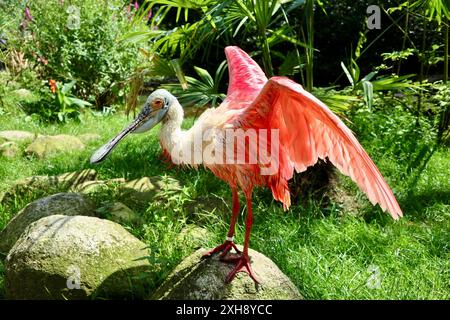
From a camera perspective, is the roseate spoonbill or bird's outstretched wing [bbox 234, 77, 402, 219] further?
the roseate spoonbill

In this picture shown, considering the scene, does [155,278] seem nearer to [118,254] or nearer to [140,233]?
[118,254]

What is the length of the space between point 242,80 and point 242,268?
121 centimetres

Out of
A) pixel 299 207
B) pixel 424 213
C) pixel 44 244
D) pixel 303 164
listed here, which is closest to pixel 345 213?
pixel 299 207

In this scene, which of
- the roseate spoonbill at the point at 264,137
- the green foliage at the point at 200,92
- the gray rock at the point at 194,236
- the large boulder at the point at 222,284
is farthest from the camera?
the green foliage at the point at 200,92

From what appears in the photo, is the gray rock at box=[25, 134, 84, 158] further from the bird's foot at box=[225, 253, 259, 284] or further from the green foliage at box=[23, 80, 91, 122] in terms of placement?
the bird's foot at box=[225, 253, 259, 284]

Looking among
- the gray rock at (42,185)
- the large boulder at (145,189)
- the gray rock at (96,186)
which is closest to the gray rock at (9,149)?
the gray rock at (42,185)

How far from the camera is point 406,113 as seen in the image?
6.11 metres

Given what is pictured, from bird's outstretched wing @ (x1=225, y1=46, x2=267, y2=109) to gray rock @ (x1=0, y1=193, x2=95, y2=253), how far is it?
1.75m

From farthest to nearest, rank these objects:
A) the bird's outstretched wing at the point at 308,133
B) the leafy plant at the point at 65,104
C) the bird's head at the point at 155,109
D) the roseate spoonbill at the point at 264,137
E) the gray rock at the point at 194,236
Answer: the leafy plant at the point at 65,104 → the gray rock at the point at 194,236 → the bird's head at the point at 155,109 → the roseate spoonbill at the point at 264,137 → the bird's outstretched wing at the point at 308,133

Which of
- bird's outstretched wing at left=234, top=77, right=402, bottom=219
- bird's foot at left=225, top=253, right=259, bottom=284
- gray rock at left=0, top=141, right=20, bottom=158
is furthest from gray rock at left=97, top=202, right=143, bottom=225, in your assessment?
gray rock at left=0, top=141, right=20, bottom=158

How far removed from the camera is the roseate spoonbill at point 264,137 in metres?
2.55

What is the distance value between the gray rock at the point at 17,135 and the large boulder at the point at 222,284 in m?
4.55

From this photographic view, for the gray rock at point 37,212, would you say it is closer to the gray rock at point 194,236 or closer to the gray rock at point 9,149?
the gray rock at point 194,236

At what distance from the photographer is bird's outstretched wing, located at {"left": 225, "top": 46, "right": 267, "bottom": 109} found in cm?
323
